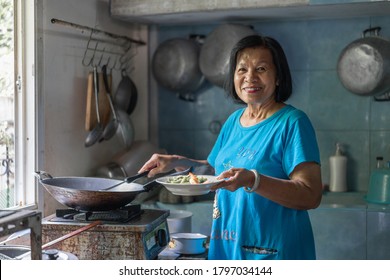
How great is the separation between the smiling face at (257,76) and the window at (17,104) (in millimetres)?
987

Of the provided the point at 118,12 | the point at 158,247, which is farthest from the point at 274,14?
the point at 158,247

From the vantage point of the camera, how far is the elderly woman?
125 cm

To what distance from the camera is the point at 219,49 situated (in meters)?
2.62

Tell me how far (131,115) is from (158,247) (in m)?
1.52

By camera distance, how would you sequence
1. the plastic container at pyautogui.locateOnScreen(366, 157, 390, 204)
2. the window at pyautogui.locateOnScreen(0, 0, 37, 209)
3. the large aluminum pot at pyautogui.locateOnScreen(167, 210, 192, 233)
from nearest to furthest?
the large aluminum pot at pyautogui.locateOnScreen(167, 210, 192, 233) < the window at pyautogui.locateOnScreen(0, 0, 37, 209) < the plastic container at pyautogui.locateOnScreen(366, 157, 390, 204)

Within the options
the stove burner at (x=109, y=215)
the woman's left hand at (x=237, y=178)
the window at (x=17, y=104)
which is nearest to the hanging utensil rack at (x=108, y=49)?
the window at (x=17, y=104)

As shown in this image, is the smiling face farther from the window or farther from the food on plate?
the window

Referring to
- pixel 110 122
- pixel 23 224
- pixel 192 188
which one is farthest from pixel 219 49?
pixel 23 224

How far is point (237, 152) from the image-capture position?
1377mm

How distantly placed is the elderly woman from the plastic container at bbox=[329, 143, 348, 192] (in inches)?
52.0

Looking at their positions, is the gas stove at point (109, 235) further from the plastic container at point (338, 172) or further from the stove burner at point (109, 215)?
the plastic container at point (338, 172)

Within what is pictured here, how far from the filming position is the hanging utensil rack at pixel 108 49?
2.43 metres

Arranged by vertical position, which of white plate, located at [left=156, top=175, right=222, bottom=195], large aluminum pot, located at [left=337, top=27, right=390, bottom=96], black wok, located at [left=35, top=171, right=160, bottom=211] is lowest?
black wok, located at [left=35, top=171, right=160, bottom=211]

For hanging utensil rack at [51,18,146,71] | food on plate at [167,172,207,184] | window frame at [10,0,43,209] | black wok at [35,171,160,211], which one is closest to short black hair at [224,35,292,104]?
food on plate at [167,172,207,184]
